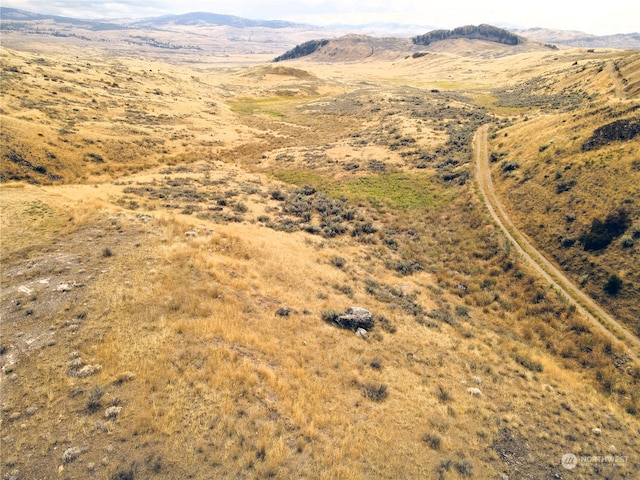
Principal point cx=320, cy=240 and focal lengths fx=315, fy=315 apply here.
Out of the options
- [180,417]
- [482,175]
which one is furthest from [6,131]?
[482,175]

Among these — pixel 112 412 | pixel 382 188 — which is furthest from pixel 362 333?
pixel 382 188

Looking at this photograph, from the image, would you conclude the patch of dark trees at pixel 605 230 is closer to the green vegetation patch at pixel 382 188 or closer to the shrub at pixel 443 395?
the green vegetation patch at pixel 382 188

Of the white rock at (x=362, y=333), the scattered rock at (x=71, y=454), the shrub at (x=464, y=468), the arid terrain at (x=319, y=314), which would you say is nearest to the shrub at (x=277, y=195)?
the arid terrain at (x=319, y=314)

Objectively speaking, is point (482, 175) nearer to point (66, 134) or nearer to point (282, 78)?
point (66, 134)

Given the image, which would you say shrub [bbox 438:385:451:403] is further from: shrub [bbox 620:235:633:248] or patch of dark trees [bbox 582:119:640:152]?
patch of dark trees [bbox 582:119:640:152]
